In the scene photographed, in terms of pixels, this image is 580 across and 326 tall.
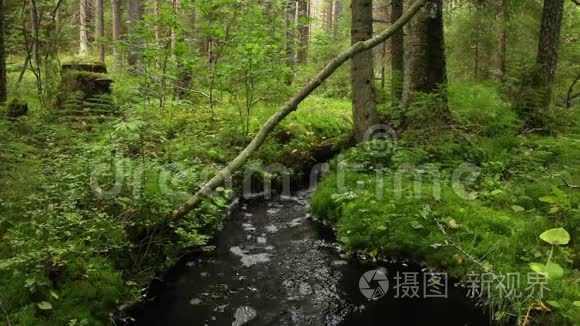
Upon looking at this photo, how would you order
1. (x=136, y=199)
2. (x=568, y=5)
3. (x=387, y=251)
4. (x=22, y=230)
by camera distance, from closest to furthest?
1. (x=22, y=230)
2. (x=136, y=199)
3. (x=387, y=251)
4. (x=568, y=5)

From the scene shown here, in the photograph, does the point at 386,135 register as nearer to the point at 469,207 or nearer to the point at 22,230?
the point at 469,207

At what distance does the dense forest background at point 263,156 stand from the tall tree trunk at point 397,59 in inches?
2.1

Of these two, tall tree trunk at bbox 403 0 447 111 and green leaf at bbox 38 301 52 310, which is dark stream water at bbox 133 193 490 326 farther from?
tall tree trunk at bbox 403 0 447 111

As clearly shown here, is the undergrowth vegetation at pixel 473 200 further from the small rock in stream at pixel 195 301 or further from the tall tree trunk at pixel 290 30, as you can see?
the tall tree trunk at pixel 290 30

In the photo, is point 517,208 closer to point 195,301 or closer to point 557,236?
point 557,236

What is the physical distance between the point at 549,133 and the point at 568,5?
7.18m

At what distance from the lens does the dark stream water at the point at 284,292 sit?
5.00m

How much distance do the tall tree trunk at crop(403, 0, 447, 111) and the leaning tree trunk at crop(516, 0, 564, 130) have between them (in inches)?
64.6

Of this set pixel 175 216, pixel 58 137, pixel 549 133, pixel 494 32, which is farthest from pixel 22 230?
pixel 494 32

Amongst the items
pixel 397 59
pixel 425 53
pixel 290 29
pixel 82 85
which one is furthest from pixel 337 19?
pixel 82 85

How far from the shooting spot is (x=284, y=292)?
5551mm

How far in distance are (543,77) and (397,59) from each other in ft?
15.0

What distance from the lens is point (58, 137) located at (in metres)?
6.69

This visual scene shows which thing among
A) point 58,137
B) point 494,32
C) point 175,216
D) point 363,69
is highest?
point 494,32
